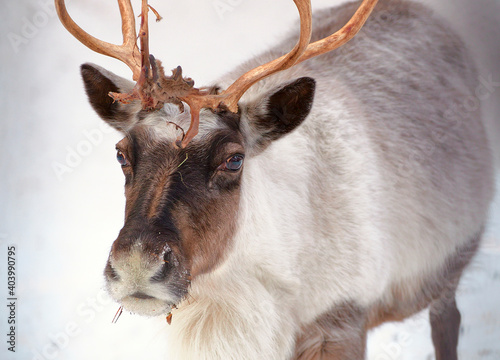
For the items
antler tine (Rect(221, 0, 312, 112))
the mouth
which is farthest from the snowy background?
the mouth

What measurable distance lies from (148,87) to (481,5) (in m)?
2.70

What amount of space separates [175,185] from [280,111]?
1.80ft

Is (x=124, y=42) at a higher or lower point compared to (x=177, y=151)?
higher

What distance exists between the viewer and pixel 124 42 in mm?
2129

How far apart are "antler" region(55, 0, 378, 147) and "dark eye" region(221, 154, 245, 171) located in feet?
0.59

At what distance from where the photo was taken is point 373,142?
269cm

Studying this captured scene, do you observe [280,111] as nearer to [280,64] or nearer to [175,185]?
[280,64]

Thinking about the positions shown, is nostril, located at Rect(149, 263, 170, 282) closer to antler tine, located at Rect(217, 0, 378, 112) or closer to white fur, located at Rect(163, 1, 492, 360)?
white fur, located at Rect(163, 1, 492, 360)

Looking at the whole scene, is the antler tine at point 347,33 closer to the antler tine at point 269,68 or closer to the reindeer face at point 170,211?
the antler tine at point 269,68

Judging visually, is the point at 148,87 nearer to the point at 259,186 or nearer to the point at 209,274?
the point at 259,186

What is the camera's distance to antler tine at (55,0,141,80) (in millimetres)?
2096

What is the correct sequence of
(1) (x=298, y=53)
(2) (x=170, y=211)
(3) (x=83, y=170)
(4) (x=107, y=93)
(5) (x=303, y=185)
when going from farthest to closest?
(3) (x=83, y=170) < (5) (x=303, y=185) < (4) (x=107, y=93) < (1) (x=298, y=53) < (2) (x=170, y=211)

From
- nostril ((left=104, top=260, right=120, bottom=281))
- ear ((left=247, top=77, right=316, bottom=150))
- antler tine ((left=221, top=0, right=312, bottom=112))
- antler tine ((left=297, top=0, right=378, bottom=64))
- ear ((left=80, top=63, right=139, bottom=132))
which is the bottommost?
ear ((left=247, top=77, right=316, bottom=150))

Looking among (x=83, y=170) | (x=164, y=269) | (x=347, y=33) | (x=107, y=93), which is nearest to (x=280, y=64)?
(x=347, y=33)
